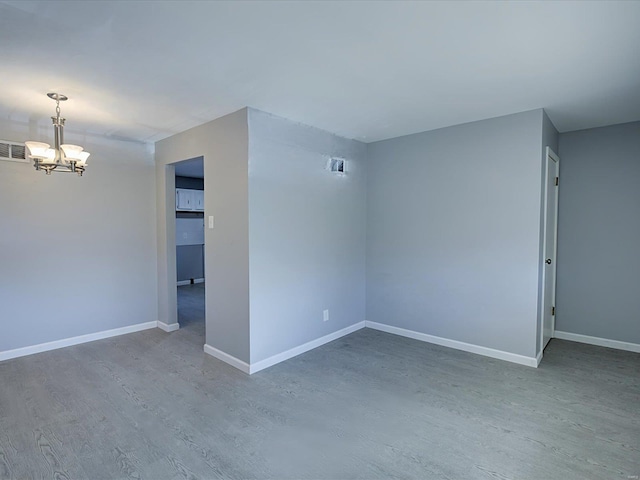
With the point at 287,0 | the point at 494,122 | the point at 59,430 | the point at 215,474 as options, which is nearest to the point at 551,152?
the point at 494,122

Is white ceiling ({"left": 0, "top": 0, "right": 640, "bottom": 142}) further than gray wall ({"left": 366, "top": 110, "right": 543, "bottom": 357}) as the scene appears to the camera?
No

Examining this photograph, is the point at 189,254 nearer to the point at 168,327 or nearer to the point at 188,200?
the point at 188,200

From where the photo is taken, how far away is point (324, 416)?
100 inches

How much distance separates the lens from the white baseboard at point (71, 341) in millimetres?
3604

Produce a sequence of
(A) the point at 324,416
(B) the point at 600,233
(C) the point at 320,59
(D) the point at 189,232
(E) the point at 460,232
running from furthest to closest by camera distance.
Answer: (D) the point at 189,232, (B) the point at 600,233, (E) the point at 460,232, (A) the point at 324,416, (C) the point at 320,59

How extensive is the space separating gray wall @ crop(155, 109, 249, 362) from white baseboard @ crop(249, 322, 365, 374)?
0.15 m

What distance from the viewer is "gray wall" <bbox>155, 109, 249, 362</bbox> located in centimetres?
327

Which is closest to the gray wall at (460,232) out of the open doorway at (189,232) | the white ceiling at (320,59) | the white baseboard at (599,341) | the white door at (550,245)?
the white door at (550,245)

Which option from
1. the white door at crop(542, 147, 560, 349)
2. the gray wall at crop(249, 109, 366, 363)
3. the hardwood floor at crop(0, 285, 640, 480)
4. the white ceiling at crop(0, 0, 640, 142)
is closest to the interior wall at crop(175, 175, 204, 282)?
the hardwood floor at crop(0, 285, 640, 480)

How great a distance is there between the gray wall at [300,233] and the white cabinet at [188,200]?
182 inches

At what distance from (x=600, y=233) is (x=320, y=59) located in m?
3.76

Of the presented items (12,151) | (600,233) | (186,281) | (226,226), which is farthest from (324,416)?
(186,281)

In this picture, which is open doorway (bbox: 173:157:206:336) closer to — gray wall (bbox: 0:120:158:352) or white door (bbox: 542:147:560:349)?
gray wall (bbox: 0:120:158:352)

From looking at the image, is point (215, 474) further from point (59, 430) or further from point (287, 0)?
point (287, 0)
